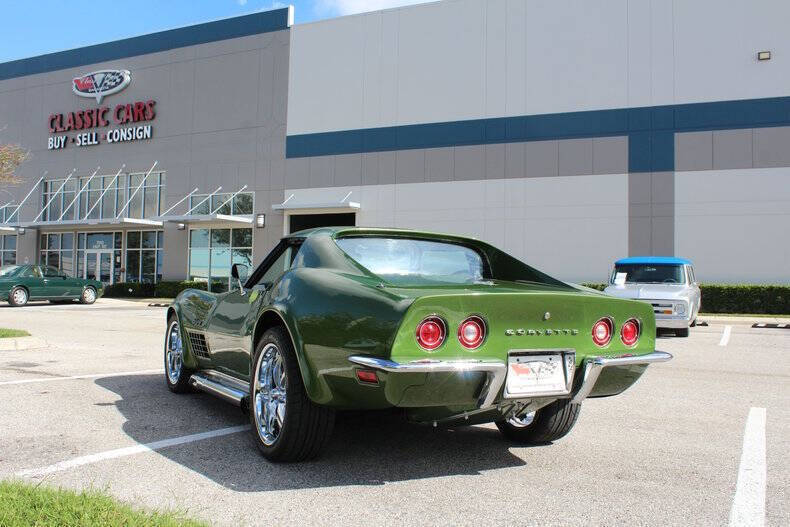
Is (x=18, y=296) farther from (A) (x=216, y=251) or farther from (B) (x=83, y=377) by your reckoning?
(B) (x=83, y=377)

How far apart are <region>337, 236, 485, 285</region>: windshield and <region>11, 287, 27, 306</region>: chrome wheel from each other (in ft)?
71.2

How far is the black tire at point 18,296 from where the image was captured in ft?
72.7

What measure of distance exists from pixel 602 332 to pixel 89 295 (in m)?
24.4

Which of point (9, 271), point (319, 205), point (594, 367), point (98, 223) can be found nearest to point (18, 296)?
point (9, 271)

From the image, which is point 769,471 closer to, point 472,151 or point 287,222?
point 472,151

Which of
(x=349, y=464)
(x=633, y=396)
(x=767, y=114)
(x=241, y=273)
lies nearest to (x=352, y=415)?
(x=349, y=464)

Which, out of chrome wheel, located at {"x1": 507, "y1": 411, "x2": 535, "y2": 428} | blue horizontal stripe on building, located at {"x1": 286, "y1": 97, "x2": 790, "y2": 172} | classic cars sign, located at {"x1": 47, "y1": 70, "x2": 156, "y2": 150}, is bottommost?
chrome wheel, located at {"x1": 507, "y1": 411, "x2": 535, "y2": 428}

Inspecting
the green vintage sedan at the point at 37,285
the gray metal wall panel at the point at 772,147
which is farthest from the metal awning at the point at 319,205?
the gray metal wall panel at the point at 772,147

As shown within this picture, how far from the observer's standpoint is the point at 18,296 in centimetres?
2231

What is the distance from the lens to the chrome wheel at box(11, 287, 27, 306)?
22.2m

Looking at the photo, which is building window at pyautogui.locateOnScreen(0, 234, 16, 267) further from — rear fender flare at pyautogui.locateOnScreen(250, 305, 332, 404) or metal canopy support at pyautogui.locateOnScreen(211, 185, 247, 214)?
rear fender flare at pyautogui.locateOnScreen(250, 305, 332, 404)

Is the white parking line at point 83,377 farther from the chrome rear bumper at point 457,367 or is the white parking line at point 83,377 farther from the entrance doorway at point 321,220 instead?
the entrance doorway at point 321,220

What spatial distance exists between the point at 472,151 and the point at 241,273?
2146cm

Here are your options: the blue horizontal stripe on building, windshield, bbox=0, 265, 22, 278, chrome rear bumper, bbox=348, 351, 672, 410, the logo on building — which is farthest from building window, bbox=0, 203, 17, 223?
chrome rear bumper, bbox=348, 351, 672, 410
